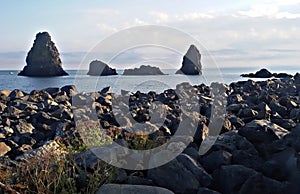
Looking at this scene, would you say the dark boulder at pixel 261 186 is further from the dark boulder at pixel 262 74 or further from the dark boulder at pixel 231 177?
the dark boulder at pixel 262 74

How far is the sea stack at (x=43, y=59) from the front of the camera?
149 m

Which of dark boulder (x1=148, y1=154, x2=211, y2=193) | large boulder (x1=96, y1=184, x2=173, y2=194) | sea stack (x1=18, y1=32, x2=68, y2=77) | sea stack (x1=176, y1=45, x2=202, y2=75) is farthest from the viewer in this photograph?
sea stack (x1=18, y1=32, x2=68, y2=77)

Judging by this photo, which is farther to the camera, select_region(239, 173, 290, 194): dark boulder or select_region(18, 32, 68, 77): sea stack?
select_region(18, 32, 68, 77): sea stack

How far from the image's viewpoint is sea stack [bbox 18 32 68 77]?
149 meters

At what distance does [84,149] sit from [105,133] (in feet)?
4.27

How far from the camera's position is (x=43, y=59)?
15075cm

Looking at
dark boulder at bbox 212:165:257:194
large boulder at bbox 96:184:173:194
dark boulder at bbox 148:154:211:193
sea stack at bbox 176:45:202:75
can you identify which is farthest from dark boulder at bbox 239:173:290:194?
sea stack at bbox 176:45:202:75

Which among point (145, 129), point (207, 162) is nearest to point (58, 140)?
point (145, 129)

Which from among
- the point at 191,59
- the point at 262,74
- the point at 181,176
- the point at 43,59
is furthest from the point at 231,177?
the point at 43,59

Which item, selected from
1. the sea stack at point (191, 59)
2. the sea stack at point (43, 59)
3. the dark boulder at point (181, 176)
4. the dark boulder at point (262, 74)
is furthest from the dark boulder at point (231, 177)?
the sea stack at point (43, 59)

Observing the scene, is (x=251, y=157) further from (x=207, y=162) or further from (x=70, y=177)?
(x=70, y=177)

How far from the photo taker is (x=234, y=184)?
23.3ft

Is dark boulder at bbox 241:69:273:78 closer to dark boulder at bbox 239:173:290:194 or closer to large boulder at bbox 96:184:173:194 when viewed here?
dark boulder at bbox 239:173:290:194

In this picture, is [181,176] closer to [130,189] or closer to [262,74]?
[130,189]
